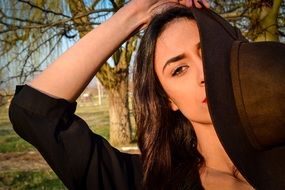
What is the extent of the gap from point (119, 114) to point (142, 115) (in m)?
9.39

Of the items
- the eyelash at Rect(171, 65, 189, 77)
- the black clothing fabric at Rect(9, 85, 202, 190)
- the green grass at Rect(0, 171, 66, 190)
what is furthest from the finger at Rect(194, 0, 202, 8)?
the green grass at Rect(0, 171, 66, 190)

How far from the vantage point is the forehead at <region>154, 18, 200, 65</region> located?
4.76ft

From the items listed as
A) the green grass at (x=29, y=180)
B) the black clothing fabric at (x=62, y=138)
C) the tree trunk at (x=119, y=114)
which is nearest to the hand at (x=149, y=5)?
the black clothing fabric at (x=62, y=138)

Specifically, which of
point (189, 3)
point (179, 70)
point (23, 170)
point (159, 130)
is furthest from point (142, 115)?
point (23, 170)

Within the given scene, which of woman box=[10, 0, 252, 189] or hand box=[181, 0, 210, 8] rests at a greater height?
hand box=[181, 0, 210, 8]

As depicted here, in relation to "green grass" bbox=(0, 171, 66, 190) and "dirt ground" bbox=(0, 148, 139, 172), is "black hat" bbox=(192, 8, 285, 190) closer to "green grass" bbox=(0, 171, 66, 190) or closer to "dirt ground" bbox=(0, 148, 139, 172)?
"green grass" bbox=(0, 171, 66, 190)

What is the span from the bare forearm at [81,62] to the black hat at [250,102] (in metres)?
0.39

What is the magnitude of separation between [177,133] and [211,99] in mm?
596

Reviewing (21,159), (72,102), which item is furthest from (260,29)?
(21,159)

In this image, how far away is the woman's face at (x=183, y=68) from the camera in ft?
4.58

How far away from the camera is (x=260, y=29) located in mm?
5582

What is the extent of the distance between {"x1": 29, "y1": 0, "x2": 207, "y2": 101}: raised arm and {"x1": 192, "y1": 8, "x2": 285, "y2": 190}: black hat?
0.39m

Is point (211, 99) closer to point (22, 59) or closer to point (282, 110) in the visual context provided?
point (282, 110)

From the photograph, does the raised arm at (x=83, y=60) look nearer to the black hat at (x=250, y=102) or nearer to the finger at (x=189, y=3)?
the finger at (x=189, y=3)
